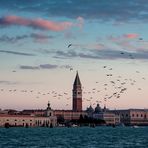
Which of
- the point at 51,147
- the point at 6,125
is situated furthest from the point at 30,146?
the point at 6,125

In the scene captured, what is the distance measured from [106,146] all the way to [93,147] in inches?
85.8

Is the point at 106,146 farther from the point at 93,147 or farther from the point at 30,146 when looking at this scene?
the point at 30,146

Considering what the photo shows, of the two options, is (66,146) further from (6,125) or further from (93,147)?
(6,125)

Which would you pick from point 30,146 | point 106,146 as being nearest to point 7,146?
point 30,146

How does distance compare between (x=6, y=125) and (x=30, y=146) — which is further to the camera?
(x=6, y=125)

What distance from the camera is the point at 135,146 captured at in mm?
57250

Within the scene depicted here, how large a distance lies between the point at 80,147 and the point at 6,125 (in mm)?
145846

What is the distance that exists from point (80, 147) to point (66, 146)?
2.68 m

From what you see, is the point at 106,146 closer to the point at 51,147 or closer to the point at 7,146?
the point at 51,147

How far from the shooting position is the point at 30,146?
56.5 metres

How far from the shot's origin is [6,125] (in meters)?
199

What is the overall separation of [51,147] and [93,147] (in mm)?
4239

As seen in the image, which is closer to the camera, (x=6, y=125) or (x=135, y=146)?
(x=135, y=146)

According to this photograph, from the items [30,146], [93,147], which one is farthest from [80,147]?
[30,146]
